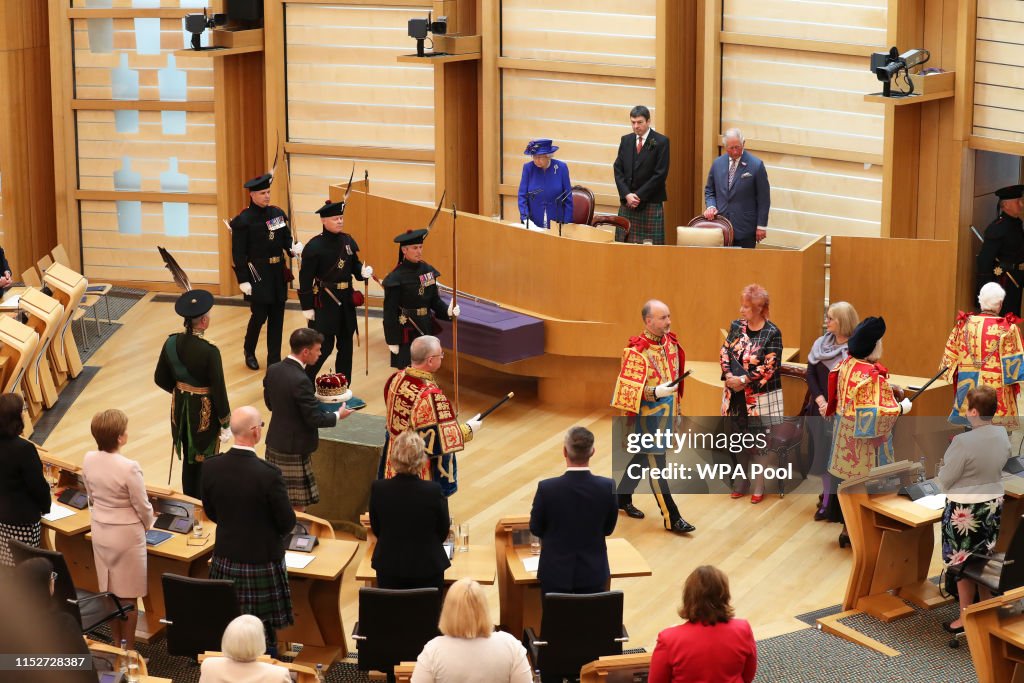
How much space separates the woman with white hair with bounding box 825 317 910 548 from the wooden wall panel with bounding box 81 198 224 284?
7764 mm

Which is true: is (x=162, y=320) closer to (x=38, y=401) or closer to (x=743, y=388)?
(x=38, y=401)

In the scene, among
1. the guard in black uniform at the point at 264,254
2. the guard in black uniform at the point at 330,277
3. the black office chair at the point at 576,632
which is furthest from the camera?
the guard in black uniform at the point at 264,254

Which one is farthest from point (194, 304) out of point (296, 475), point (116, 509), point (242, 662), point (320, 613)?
point (242, 662)

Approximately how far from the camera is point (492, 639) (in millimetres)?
5461

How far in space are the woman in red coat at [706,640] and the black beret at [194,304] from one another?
4078 millimetres

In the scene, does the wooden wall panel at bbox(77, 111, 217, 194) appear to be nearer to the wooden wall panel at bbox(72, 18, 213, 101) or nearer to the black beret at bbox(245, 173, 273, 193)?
the wooden wall panel at bbox(72, 18, 213, 101)

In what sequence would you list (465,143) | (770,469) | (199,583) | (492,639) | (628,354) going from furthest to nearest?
(465,143) < (770,469) < (628,354) < (199,583) < (492,639)

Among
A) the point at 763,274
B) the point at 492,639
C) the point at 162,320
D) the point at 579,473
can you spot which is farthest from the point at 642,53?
the point at 492,639

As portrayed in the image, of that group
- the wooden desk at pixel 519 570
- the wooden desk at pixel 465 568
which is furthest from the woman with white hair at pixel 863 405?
the wooden desk at pixel 465 568

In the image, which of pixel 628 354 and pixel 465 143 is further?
pixel 465 143

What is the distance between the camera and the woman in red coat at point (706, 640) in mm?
5266

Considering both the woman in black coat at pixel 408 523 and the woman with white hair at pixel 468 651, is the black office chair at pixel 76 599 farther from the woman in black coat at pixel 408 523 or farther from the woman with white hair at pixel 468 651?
Result: the woman with white hair at pixel 468 651

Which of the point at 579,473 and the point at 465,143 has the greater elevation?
the point at 465,143

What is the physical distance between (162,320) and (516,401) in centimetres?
408
